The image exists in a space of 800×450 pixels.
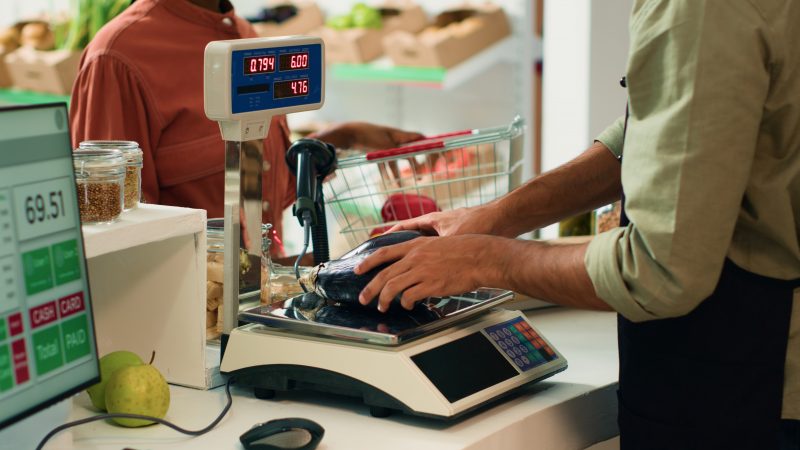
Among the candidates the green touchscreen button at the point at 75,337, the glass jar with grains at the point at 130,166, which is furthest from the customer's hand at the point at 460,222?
the green touchscreen button at the point at 75,337

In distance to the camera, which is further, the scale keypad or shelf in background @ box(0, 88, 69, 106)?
shelf in background @ box(0, 88, 69, 106)

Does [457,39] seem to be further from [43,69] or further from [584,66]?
[43,69]

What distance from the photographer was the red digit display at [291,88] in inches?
57.6

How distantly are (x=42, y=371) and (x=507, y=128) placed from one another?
1.06 m

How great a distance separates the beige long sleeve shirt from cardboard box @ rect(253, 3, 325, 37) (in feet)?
9.81

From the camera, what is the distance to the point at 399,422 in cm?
135

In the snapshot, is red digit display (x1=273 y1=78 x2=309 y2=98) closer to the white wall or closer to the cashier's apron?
the cashier's apron

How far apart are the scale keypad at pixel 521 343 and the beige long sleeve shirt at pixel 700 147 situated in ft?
0.83

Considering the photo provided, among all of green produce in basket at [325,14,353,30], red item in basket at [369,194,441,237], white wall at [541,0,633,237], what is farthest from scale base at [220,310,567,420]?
green produce in basket at [325,14,353,30]

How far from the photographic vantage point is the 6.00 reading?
3.64 feet

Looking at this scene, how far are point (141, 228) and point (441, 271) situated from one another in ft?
1.25

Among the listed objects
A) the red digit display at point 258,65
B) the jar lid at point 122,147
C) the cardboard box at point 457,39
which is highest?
the red digit display at point 258,65

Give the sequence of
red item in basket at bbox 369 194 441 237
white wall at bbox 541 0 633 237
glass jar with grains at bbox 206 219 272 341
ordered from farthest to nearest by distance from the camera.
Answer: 1. white wall at bbox 541 0 633 237
2. red item in basket at bbox 369 194 441 237
3. glass jar with grains at bbox 206 219 272 341

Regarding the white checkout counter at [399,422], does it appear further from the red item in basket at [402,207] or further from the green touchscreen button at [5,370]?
the red item in basket at [402,207]
